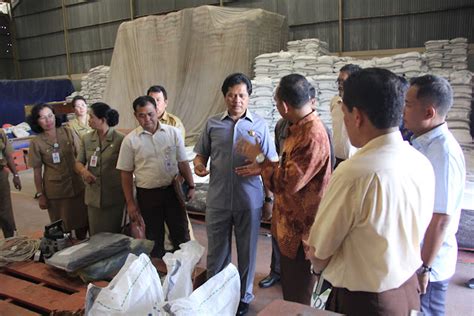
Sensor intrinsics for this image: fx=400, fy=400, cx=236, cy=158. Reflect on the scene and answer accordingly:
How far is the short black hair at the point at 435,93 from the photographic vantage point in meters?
1.61

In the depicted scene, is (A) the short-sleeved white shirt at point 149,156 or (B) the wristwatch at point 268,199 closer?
(B) the wristwatch at point 268,199

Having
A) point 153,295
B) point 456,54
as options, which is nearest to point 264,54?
point 456,54

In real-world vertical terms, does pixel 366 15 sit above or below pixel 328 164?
above

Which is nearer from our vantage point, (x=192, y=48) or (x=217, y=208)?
(x=217, y=208)

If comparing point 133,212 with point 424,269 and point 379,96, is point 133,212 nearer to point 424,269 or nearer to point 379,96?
point 424,269

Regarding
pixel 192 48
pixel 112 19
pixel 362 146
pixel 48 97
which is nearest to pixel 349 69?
pixel 362 146

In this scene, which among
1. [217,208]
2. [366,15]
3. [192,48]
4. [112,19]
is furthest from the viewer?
[112,19]

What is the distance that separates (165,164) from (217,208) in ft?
1.96

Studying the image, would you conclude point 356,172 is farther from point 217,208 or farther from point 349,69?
point 349,69

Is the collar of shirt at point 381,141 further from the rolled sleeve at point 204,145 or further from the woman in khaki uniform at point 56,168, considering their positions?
the woman in khaki uniform at point 56,168

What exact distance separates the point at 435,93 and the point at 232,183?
1.23 m

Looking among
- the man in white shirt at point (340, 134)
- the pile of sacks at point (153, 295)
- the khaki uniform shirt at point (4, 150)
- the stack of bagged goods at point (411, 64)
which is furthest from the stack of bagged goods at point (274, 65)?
the pile of sacks at point (153, 295)

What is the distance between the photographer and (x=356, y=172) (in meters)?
1.08

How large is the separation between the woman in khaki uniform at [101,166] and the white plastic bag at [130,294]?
1594mm
